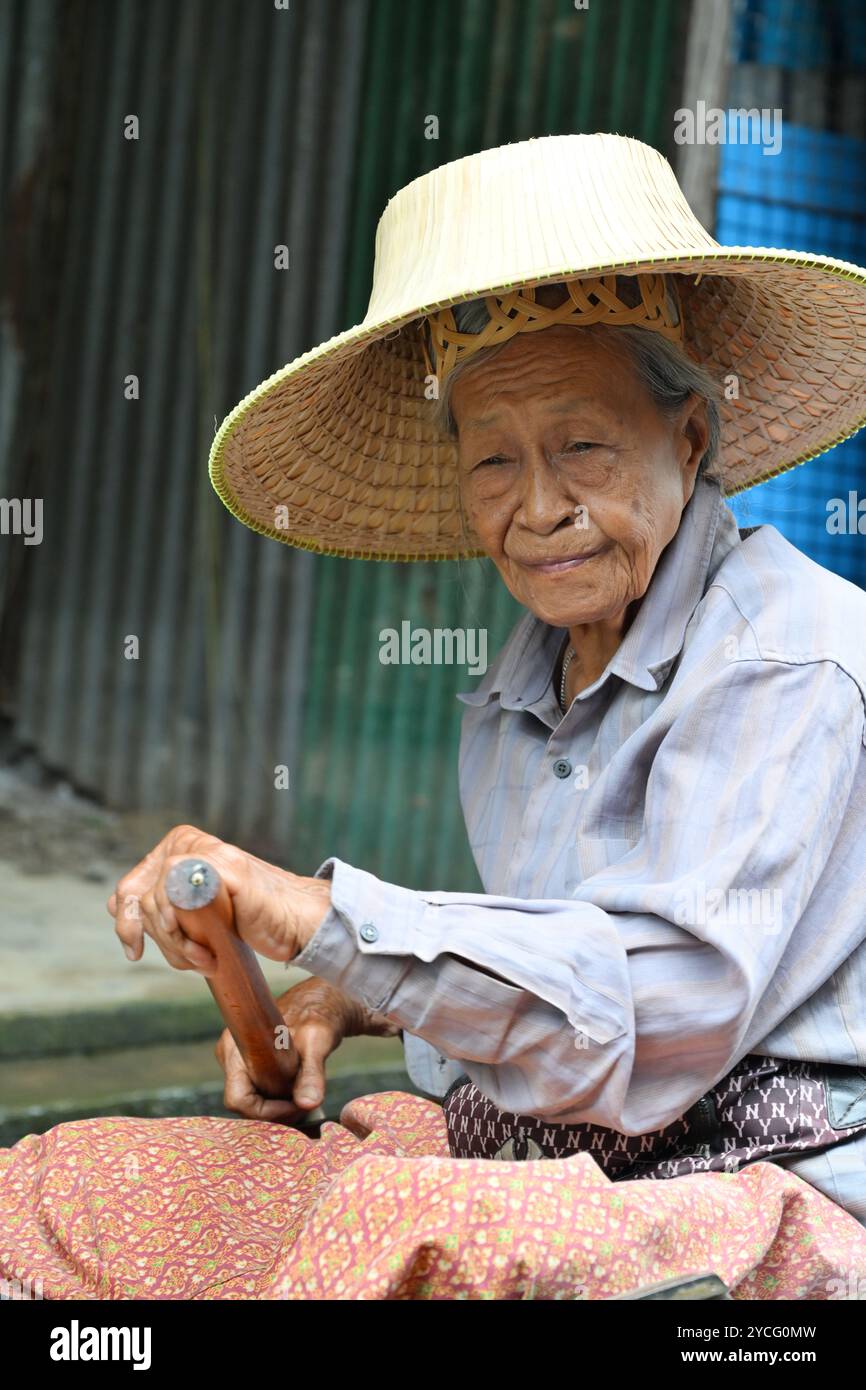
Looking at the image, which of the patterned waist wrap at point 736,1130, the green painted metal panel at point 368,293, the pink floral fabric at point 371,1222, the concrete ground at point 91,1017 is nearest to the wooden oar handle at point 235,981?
the pink floral fabric at point 371,1222

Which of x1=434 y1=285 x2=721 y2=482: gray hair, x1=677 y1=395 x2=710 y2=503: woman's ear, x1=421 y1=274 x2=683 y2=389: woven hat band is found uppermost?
x1=421 y1=274 x2=683 y2=389: woven hat band

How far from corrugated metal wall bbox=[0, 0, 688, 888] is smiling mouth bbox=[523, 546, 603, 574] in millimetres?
2634

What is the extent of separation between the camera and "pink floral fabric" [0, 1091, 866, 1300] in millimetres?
1388

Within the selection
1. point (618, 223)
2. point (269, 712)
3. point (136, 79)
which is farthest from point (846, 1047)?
point (136, 79)

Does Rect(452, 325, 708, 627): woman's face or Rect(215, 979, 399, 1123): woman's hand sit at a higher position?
Rect(452, 325, 708, 627): woman's face

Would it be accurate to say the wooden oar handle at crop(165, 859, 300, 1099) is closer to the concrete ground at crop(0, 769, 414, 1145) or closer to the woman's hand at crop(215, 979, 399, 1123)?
the woman's hand at crop(215, 979, 399, 1123)

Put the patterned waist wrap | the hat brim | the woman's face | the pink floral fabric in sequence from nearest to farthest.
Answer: the pink floral fabric < the patterned waist wrap < the woman's face < the hat brim

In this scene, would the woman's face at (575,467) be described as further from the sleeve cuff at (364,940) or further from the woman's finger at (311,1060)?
the woman's finger at (311,1060)

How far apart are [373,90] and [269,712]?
1.85 m

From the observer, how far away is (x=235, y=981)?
170 cm

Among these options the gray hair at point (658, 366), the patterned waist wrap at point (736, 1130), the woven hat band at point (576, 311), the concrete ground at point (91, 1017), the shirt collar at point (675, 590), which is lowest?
the concrete ground at point (91, 1017)

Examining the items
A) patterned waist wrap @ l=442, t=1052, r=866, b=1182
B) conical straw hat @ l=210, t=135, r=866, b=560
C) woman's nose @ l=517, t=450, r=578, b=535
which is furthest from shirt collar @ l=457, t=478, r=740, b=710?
patterned waist wrap @ l=442, t=1052, r=866, b=1182

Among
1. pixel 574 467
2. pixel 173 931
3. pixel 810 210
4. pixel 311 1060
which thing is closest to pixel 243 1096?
pixel 311 1060

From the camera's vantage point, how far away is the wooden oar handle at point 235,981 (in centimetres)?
143
